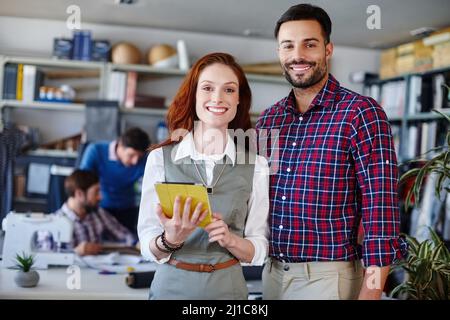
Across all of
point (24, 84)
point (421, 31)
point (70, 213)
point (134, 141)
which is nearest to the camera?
point (421, 31)

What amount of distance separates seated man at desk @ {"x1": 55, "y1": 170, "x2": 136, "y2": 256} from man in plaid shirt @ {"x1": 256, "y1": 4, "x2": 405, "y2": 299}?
138 cm

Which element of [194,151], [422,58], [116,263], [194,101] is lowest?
[116,263]

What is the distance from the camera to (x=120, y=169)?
9.70ft

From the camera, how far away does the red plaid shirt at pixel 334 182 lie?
1.06 m

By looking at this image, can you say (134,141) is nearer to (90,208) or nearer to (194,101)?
(90,208)

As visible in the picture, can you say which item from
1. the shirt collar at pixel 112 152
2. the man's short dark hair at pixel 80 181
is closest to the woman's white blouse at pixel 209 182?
the man's short dark hair at pixel 80 181

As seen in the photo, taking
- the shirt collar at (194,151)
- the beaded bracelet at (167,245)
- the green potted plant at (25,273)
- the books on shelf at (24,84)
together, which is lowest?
the green potted plant at (25,273)

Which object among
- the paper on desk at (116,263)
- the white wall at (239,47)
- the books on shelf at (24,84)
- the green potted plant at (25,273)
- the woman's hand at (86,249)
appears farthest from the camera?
the books on shelf at (24,84)

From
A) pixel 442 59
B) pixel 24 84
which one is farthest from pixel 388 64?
pixel 24 84

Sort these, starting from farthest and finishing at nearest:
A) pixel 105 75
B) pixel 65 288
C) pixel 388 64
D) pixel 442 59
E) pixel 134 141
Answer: pixel 105 75, pixel 134 141, pixel 442 59, pixel 388 64, pixel 65 288

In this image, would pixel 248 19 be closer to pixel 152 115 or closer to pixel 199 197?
pixel 199 197

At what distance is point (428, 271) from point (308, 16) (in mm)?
822

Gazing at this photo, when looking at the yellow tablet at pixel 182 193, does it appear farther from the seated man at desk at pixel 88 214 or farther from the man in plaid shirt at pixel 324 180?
the seated man at desk at pixel 88 214
